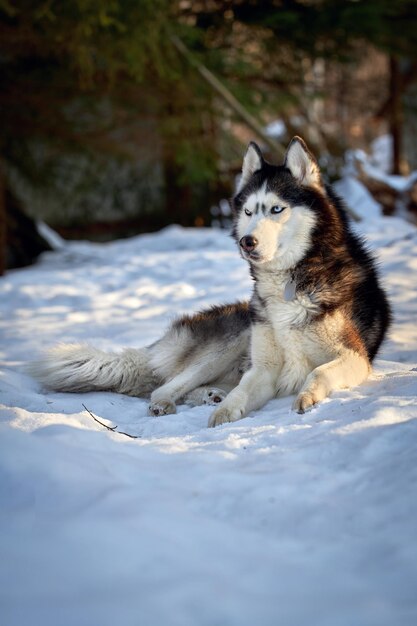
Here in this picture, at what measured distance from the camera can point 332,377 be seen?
348 cm

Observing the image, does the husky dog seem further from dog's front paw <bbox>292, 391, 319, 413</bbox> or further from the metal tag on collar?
dog's front paw <bbox>292, 391, 319, 413</bbox>

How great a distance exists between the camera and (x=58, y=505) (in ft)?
7.57

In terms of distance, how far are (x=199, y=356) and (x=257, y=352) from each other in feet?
1.86

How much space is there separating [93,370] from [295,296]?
1.35 metres

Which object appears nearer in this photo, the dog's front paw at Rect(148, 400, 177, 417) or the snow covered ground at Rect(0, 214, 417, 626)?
the snow covered ground at Rect(0, 214, 417, 626)

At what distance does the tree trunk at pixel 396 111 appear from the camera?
1486cm

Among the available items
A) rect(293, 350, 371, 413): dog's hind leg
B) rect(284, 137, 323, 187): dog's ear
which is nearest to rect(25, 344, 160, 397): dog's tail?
rect(293, 350, 371, 413): dog's hind leg

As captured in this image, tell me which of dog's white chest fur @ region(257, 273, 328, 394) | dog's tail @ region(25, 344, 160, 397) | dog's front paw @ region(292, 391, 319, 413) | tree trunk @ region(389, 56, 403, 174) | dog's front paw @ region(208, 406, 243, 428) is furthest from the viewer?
tree trunk @ region(389, 56, 403, 174)

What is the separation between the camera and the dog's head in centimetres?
373

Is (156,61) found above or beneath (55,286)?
above

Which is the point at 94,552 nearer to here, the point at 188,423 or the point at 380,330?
the point at 188,423

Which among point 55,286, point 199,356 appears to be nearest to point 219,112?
point 55,286

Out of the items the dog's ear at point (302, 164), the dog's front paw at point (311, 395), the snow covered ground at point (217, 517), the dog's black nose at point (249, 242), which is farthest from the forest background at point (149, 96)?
the snow covered ground at point (217, 517)

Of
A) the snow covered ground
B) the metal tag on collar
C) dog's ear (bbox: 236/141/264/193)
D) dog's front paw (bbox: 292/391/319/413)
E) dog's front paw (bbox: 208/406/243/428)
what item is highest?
dog's ear (bbox: 236/141/264/193)
